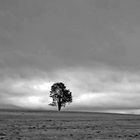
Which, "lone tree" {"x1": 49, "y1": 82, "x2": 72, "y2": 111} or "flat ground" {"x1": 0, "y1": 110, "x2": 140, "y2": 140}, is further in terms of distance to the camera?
"lone tree" {"x1": 49, "y1": 82, "x2": 72, "y2": 111}

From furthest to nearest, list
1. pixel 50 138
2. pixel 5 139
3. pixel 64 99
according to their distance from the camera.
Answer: pixel 64 99
pixel 50 138
pixel 5 139

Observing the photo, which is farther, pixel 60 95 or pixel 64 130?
pixel 60 95

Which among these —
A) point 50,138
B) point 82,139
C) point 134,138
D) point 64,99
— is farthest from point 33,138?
point 64,99

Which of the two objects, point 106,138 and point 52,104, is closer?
point 106,138

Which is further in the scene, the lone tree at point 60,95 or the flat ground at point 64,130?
the lone tree at point 60,95

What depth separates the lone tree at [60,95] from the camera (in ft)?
275

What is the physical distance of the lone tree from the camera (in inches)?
3297

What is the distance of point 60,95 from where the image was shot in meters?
83.6

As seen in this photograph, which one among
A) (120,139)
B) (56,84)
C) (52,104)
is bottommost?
(120,139)

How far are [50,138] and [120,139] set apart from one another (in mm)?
4763

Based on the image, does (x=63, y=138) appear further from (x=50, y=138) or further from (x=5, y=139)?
(x=5, y=139)

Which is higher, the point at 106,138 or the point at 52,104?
the point at 52,104

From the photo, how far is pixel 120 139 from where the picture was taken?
57.6 ft

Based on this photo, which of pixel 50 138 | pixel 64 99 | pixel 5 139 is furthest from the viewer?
pixel 64 99
